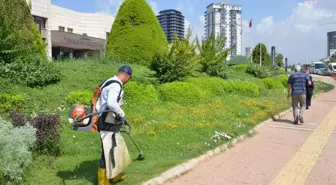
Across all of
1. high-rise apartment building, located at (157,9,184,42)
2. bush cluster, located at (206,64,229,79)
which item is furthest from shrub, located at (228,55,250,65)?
bush cluster, located at (206,64,229,79)

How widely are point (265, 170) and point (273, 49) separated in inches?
828

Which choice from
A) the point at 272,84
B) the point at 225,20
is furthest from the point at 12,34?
the point at 225,20

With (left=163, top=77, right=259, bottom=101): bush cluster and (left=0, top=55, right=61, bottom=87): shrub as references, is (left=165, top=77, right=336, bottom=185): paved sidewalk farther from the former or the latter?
(left=0, top=55, right=61, bottom=87): shrub

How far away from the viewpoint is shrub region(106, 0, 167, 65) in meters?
13.9

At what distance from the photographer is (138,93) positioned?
31.1ft

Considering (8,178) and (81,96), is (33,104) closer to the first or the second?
(81,96)

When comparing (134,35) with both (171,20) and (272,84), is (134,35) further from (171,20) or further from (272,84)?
(171,20)

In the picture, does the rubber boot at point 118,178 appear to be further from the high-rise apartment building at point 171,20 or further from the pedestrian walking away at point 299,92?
the high-rise apartment building at point 171,20

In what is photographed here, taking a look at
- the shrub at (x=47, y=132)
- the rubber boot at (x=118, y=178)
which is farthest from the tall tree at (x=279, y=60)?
the rubber boot at (x=118, y=178)

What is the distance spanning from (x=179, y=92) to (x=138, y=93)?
5.30ft

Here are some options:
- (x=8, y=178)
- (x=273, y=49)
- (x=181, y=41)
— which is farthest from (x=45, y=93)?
(x=273, y=49)

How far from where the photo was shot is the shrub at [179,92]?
10.5 metres

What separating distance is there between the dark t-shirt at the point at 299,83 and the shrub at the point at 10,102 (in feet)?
23.4

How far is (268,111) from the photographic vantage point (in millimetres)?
10289
